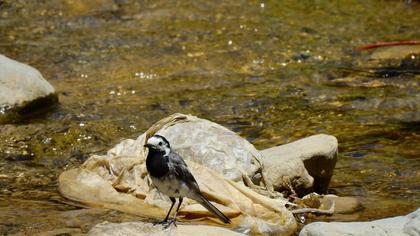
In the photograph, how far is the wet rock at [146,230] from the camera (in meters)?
5.50

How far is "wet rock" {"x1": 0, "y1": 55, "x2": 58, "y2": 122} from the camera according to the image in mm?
9125

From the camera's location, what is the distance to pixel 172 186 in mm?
6051

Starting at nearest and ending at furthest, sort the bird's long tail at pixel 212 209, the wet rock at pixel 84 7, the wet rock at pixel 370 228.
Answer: the wet rock at pixel 370 228, the bird's long tail at pixel 212 209, the wet rock at pixel 84 7

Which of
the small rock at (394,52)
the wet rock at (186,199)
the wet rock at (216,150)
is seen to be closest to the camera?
the wet rock at (186,199)

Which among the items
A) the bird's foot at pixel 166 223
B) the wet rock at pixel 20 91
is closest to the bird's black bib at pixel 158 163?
the bird's foot at pixel 166 223

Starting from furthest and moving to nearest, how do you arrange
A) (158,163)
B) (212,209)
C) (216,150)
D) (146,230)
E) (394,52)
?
(394,52) → (216,150) → (212,209) → (158,163) → (146,230)

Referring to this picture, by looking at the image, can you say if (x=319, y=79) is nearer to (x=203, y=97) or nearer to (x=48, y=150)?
(x=203, y=97)

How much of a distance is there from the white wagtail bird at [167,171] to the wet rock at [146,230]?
0.69 feet

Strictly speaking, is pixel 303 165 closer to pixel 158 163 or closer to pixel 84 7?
pixel 158 163

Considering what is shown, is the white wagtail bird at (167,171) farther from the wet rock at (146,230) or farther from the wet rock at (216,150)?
the wet rock at (216,150)

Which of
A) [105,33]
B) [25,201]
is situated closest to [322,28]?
[105,33]

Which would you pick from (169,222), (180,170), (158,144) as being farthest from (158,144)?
(169,222)

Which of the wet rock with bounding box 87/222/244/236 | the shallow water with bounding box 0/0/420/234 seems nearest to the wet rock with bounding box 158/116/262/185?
the shallow water with bounding box 0/0/420/234

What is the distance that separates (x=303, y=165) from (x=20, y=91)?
3335 millimetres
